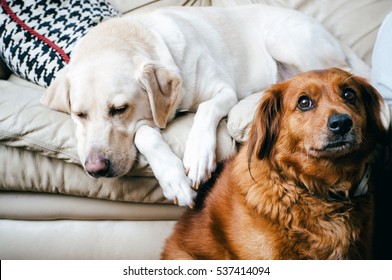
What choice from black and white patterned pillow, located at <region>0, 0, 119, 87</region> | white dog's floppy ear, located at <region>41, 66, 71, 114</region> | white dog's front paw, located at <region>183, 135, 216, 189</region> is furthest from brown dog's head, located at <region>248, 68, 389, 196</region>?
black and white patterned pillow, located at <region>0, 0, 119, 87</region>

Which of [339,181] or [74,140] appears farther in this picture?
[74,140]

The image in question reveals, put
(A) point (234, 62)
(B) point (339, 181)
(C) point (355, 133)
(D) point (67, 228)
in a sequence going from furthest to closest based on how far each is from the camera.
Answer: (A) point (234, 62), (D) point (67, 228), (B) point (339, 181), (C) point (355, 133)

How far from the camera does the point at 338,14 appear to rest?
2.23 meters

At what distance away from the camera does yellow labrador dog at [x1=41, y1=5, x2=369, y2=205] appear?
152 cm

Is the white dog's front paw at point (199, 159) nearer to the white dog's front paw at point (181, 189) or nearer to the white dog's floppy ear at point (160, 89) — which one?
the white dog's front paw at point (181, 189)

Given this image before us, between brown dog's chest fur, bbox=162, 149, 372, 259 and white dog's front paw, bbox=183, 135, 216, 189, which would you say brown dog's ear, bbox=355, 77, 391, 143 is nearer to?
brown dog's chest fur, bbox=162, 149, 372, 259

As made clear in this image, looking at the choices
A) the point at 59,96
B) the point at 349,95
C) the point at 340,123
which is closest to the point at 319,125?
the point at 340,123

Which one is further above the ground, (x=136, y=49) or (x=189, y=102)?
(x=136, y=49)

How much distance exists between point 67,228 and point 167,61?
78 centimetres

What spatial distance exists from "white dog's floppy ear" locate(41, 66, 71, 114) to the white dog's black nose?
1.00ft

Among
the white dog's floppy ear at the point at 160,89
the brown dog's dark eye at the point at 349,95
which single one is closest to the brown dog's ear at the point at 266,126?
the brown dog's dark eye at the point at 349,95

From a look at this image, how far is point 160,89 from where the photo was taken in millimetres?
1658
